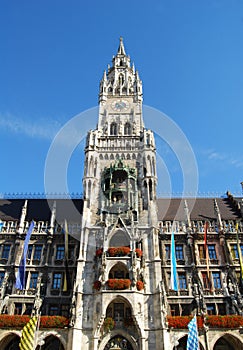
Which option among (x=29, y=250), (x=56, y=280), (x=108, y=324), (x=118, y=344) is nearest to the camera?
(x=118, y=344)

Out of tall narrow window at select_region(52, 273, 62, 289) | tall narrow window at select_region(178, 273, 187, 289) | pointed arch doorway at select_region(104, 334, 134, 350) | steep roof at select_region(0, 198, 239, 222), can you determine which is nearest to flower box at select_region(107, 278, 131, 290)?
pointed arch doorway at select_region(104, 334, 134, 350)

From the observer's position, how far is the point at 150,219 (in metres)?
34.8

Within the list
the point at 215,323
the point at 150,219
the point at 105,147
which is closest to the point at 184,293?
the point at 215,323

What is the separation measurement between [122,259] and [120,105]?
27805 mm

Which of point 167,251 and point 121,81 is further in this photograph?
point 121,81

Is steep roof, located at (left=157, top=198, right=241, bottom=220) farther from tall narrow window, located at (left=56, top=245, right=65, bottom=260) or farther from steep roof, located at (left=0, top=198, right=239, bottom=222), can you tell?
tall narrow window, located at (left=56, top=245, right=65, bottom=260)

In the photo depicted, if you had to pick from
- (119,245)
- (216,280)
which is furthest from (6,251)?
(216,280)

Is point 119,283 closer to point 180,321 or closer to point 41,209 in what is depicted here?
point 180,321

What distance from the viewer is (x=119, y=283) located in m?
29.0

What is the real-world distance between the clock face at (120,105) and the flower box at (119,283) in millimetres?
29095

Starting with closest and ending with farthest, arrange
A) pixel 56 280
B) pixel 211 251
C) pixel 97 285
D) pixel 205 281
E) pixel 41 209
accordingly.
Answer: pixel 97 285
pixel 205 281
pixel 56 280
pixel 211 251
pixel 41 209

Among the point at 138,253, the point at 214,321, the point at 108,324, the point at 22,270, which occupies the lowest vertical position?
the point at 108,324

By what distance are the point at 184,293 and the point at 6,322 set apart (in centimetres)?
1845

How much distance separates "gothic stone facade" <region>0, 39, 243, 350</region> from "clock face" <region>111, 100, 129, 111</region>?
6755 mm
